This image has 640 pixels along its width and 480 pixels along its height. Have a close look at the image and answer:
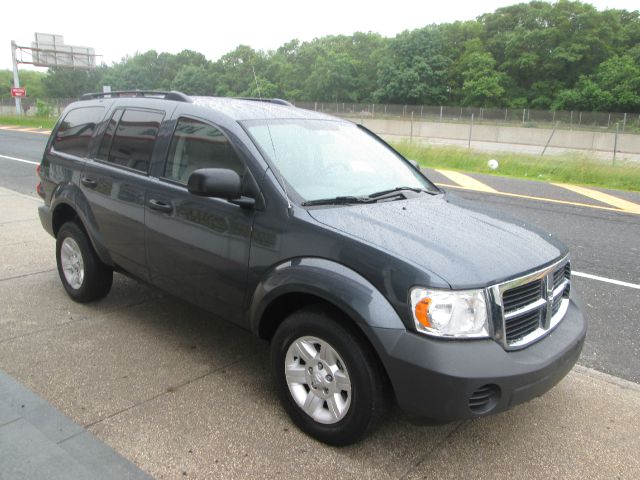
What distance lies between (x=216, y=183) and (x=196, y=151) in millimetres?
706

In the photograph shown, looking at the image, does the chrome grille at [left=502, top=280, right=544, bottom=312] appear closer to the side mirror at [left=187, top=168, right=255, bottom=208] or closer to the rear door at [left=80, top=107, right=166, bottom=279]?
the side mirror at [left=187, top=168, right=255, bottom=208]

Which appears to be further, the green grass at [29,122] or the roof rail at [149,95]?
the green grass at [29,122]

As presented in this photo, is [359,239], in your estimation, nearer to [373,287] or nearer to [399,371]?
[373,287]

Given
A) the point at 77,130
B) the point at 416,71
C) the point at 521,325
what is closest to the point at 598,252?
the point at 521,325

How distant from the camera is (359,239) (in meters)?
2.81

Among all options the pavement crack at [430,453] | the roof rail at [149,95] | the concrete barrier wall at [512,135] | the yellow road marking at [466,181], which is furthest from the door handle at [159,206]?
the concrete barrier wall at [512,135]

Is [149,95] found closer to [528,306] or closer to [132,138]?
[132,138]

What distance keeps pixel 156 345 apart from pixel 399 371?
86.4 inches

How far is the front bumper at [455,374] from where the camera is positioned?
2.49 meters

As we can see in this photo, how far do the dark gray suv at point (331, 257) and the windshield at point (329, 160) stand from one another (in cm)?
1

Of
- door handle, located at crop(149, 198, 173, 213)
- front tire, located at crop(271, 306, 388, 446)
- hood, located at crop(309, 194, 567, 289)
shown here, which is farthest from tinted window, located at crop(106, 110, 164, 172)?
front tire, located at crop(271, 306, 388, 446)

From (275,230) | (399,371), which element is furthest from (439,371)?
(275,230)

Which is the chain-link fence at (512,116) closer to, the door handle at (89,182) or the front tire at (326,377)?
the door handle at (89,182)

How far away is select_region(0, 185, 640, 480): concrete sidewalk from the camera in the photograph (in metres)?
2.81
